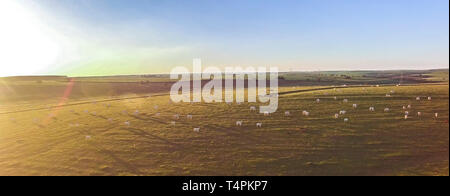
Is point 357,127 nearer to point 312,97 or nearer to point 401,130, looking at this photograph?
point 401,130

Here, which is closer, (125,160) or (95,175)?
(95,175)
